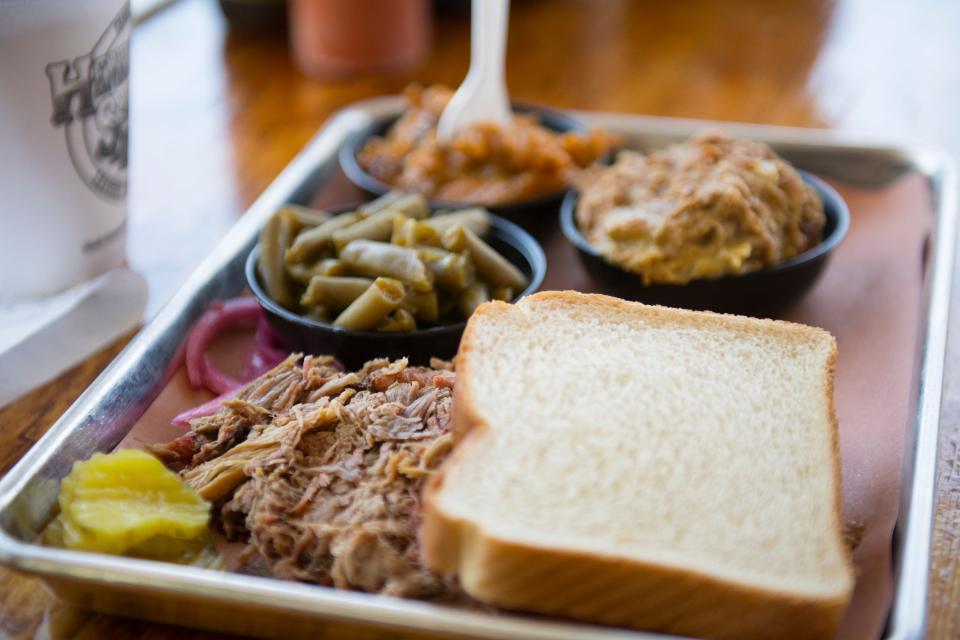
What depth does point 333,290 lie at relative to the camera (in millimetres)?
2010

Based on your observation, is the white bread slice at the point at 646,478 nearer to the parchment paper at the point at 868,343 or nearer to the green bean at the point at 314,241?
the parchment paper at the point at 868,343

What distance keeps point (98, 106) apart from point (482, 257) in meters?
0.83

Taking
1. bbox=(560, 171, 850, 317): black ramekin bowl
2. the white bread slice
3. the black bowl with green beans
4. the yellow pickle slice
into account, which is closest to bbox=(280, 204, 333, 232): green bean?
the black bowl with green beans

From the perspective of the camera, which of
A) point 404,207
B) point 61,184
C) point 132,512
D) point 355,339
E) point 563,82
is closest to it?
point 132,512

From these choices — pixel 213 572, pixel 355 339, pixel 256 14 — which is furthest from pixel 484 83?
pixel 213 572

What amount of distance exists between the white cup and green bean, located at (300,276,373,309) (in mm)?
519

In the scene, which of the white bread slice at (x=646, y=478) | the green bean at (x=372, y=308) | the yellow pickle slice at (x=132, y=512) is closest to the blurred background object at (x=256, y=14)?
the green bean at (x=372, y=308)

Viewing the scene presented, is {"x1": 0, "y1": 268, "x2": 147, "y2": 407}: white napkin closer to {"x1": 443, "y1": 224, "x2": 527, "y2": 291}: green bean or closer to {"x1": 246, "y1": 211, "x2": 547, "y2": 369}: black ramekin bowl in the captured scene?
{"x1": 246, "y1": 211, "x2": 547, "y2": 369}: black ramekin bowl

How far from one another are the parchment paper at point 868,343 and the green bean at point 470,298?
1.20 ft

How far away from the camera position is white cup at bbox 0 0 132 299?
1.84 metres

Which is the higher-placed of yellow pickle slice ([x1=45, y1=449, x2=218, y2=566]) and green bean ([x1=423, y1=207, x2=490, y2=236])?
green bean ([x1=423, y1=207, x2=490, y2=236])

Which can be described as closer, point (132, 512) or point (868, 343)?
point (132, 512)

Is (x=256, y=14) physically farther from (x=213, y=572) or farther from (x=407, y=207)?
(x=213, y=572)

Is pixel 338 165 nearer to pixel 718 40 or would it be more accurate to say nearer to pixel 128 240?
pixel 128 240
